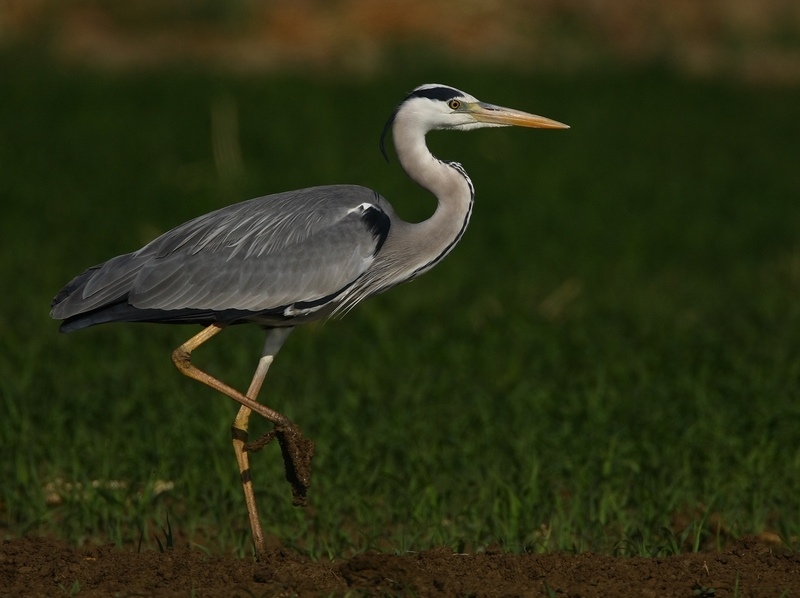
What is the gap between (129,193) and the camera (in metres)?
15.0

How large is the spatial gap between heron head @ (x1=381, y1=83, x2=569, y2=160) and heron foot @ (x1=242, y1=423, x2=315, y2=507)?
1449 millimetres

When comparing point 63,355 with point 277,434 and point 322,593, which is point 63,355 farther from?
point 322,593

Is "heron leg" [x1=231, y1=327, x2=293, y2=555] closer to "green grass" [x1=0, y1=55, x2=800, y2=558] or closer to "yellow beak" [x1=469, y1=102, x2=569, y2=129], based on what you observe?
"green grass" [x1=0, y1=55, x2=800, y2=558]

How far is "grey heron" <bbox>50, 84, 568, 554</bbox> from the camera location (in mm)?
5617

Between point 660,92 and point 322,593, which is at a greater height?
point 660,92

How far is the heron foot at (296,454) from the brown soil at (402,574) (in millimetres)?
431

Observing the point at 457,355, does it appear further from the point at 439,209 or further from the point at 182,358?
the point at 182,358

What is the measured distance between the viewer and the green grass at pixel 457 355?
5.92m

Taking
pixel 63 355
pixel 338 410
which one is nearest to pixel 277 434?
pixel 338 410

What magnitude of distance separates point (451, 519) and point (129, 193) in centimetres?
1015

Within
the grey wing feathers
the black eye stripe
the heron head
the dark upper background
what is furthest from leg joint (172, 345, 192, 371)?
the dark upper background

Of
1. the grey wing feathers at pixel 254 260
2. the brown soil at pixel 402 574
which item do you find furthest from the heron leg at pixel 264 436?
the brown soil at pixel 402 574

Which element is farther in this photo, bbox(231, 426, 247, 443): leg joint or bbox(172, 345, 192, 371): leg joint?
bbox(231, 426, 247, 443): leg joint

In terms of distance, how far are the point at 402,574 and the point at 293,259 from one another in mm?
1874
